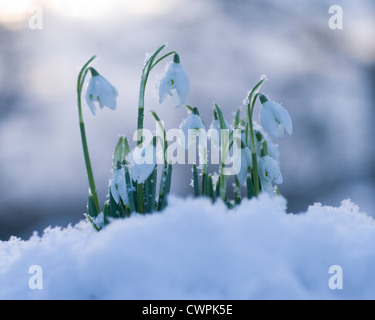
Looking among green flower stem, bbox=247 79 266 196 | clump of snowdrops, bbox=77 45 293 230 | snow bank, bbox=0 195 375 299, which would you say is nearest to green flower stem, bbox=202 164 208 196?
clump of snowdrops, bbox=77 45 293 230

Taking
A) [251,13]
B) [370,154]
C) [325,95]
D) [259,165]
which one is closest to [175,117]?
[251,13]

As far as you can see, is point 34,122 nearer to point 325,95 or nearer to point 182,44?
point 182,44

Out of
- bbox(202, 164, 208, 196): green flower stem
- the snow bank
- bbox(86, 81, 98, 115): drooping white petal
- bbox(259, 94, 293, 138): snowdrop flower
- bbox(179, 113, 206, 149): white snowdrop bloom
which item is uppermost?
bbox(86, 81, 98, 115): drooping white petal

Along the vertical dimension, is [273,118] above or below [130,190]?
above

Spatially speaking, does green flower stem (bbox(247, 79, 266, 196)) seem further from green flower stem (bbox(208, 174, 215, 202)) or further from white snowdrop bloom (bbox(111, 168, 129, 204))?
white snowdrop bloom (bbox(111, 168, 129, 204))

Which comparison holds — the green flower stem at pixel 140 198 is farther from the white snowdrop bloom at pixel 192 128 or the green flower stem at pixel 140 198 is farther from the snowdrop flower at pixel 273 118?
the snowdrop flower at pixel 273 118

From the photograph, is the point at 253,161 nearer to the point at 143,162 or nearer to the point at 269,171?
the point at 269,171

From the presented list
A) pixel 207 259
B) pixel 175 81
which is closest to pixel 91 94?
pixel 175 81

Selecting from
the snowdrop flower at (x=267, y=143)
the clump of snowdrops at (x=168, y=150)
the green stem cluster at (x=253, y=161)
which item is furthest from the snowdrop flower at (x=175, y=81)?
the snowdrop flower at (x=267, y=143)
